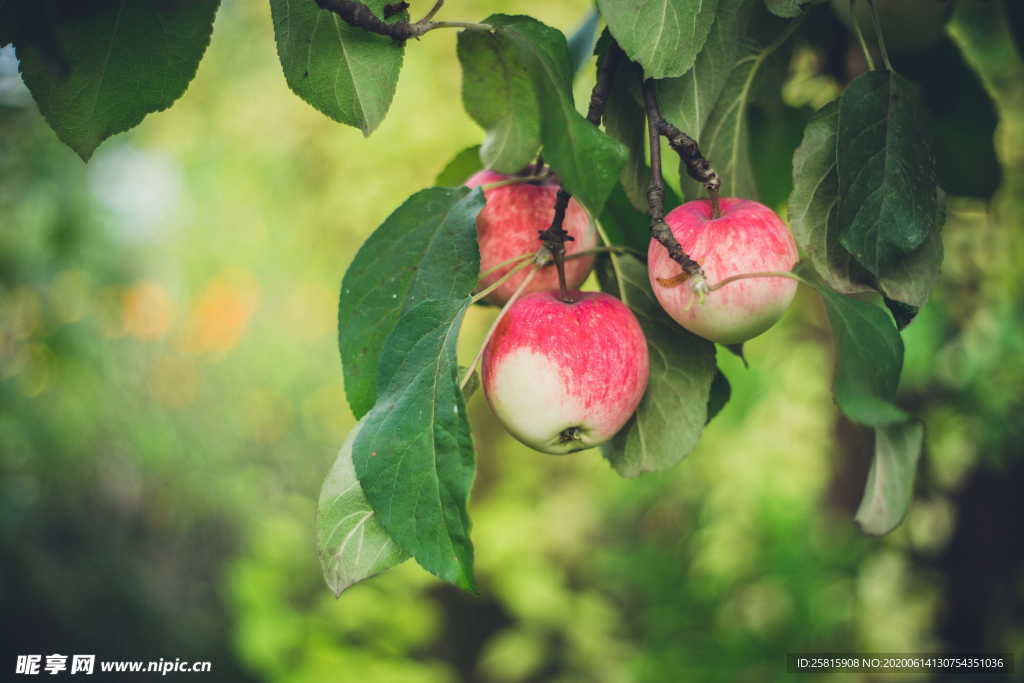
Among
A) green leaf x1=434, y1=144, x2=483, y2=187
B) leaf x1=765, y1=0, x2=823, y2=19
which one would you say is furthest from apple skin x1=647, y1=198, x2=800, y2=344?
green leaf x1=434, y1=144, x2=483, y2=187

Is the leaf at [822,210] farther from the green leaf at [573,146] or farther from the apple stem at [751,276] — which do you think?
the green leaf at [573,146]

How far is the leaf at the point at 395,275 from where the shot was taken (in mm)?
456

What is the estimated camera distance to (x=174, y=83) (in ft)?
1.49

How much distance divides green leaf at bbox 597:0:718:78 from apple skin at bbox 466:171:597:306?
114mm

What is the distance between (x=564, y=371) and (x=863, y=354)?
151 mm

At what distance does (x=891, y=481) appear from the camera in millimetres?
398

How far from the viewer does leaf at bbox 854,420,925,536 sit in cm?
40

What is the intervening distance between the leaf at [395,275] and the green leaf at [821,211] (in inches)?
7.2

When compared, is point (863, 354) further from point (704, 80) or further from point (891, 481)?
point (704, 80)

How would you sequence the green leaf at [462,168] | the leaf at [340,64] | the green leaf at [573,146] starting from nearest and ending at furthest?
1. the green leaf at [573,146]
2. the leaf at [340,64]
3. the green leaf at [462,168]

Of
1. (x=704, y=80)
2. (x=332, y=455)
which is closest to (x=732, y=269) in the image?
(x=704, y=80)

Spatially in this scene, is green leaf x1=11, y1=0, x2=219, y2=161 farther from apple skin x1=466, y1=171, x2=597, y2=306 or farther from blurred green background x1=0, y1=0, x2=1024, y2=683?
blurred green background x1=0, y1=0, x2=1024, y2=683

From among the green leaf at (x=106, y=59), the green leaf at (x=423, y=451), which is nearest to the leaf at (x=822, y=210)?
the green leaf at (x=423, y=451)

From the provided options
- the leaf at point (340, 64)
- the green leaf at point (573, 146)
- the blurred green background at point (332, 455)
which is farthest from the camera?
the blurred green background at point (332, 455)
